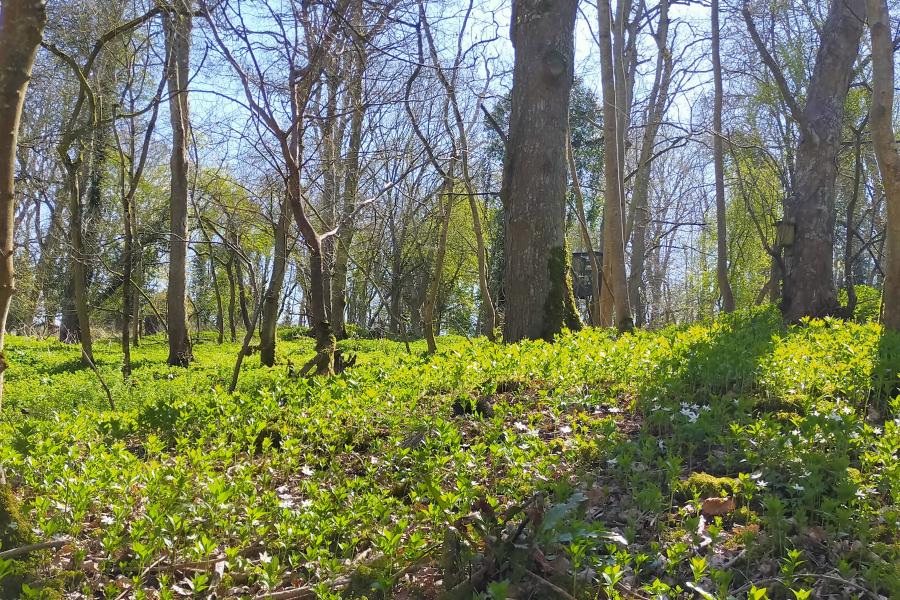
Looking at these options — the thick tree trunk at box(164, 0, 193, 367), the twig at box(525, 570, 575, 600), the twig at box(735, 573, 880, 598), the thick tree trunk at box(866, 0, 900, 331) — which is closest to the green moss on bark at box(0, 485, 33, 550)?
the twig at box(525, 570, 575, 600)

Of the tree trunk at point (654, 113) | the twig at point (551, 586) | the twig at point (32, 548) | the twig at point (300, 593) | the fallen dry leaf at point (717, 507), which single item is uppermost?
the tree trunk at point (654, 113)

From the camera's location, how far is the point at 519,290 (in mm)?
7211

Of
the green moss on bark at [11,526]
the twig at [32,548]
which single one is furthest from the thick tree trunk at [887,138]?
the green moss on bark at [11,526]

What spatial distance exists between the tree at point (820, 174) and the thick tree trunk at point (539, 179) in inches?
165

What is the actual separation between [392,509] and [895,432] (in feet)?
8.38

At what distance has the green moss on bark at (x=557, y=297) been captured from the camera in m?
7.11

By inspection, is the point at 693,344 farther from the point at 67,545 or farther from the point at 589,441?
the point at 67,545

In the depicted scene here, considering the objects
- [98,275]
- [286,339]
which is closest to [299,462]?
[286,339]

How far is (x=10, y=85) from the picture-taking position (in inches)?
108

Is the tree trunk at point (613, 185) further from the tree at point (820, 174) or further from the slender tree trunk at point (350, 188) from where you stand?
the slender tree trunk at point (350, 188)

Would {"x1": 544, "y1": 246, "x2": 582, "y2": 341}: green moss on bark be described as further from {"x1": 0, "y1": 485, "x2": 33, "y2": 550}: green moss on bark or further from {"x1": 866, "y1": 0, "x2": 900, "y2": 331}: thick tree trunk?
{"x1": 0, "y1": 485, "x2": 33, "y2": 550}: green moss on bark

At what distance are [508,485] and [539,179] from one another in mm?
4906

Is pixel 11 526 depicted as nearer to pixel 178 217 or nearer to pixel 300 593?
→ pixel 300 593

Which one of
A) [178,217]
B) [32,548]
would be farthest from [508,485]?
[178,217]
